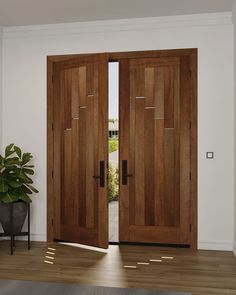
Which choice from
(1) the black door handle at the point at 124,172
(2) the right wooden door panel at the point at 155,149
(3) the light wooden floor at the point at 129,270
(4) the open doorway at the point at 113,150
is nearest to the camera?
(3) the light wooden floor at the point at 129,270

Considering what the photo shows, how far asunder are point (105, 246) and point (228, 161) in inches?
71.3

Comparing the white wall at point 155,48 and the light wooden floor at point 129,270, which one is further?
the white wall at point 155,48

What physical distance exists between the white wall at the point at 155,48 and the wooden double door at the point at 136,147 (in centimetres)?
14

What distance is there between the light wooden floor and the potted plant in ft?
1.23

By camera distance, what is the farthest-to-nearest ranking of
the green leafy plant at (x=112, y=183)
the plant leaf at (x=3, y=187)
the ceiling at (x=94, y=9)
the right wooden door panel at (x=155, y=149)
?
the green leafy plant at (x=112, y=183) < the right wooden door panel at (x=155, y=149) < the plant leaf at (x=3, y=187) < the ceiling at (x=94, y=9)

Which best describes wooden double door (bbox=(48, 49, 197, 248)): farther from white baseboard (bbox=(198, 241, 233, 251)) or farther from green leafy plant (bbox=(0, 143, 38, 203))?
green leafy plant (bbox=(0, 143, 38, 203))

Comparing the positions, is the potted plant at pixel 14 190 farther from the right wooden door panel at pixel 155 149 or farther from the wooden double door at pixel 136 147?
the right wooden door panel at pixel 155 149

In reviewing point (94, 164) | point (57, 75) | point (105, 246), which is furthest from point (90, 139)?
point (105, 246)

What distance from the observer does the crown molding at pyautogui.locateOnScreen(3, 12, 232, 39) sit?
4746 mm

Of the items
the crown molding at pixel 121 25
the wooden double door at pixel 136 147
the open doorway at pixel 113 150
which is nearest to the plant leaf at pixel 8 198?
the wooden double door at pixel 136 147

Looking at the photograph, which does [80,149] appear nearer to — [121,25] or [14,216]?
[14,216]

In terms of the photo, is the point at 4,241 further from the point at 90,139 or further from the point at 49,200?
the point at 90,139

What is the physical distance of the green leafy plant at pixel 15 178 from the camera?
181 inches

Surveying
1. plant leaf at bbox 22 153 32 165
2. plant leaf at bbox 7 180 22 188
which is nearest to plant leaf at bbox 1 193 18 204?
plant leaf at bbox 7 180 22 188
